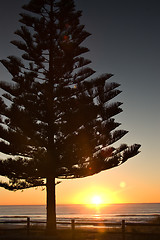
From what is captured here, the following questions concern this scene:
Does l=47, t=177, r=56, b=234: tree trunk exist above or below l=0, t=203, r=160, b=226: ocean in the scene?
above

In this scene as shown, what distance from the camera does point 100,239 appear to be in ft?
36.1

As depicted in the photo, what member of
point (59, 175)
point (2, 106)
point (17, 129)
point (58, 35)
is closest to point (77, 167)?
point (59, 175)

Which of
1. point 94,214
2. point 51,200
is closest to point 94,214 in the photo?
point 94,214

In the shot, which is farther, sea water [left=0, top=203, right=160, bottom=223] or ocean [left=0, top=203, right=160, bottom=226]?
sea water [left=0, top=203, right=160, bottom=223]

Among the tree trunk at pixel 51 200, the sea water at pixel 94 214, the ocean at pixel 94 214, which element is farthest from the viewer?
the sea water at pixel 94 214

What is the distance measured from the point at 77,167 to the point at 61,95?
335 centimetres

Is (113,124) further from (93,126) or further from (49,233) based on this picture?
(49,233)

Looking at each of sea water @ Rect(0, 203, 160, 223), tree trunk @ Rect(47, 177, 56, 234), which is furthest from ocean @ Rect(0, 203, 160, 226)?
tree trunk @ Rect(47, 177, 56, 234)

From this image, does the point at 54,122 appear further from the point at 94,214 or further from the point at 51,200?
the point at 94,214

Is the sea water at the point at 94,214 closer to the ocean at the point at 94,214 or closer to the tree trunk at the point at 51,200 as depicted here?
the ocean at the point at 94,214

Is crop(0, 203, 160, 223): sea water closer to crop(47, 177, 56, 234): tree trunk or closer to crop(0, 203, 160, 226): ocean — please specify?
crop(0, 203, 160, 226): ocean

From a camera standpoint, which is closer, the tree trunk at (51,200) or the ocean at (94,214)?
the tree trunk at (51,200)

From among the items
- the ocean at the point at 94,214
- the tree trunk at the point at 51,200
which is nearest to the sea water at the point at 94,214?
the ocean at the point at 94,214

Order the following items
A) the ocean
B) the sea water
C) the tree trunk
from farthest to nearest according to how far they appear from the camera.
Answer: the sea water
the ocean
the tree trunk
